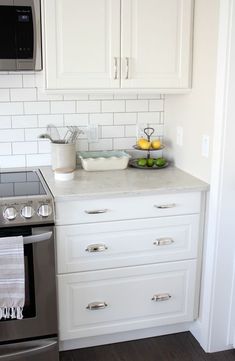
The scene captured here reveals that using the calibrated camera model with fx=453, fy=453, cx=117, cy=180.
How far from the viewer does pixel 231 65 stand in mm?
2178

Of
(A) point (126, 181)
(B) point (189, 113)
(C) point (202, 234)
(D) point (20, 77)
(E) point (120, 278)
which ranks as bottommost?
(E) point (120, 278)

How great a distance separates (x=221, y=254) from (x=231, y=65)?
982mm

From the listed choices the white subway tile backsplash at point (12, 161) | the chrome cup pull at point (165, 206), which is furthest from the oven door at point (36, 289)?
the white subway tile backsplash at point (12, 161)

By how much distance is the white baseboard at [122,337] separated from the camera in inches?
100

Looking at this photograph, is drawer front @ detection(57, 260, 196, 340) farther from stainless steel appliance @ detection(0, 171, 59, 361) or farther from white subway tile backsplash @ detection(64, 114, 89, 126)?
white subway tile backsplash @ detection(64, 114, 89, 126)

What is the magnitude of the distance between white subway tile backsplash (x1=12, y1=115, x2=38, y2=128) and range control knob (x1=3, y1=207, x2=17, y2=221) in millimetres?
797

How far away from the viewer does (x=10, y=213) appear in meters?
2.15

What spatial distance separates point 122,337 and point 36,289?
669 millimetres

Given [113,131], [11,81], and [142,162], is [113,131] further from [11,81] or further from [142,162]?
[11,81]

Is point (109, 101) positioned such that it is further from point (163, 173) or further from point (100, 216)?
point (100, 216)

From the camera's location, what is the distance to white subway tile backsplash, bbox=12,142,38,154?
2818 millimetres

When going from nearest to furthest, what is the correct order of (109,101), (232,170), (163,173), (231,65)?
(231,65), (232,170), (163,173), (109,101)

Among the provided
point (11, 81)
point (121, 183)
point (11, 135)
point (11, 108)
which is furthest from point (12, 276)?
point (11, 81)

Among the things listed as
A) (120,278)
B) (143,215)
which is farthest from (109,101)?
(120,278)
